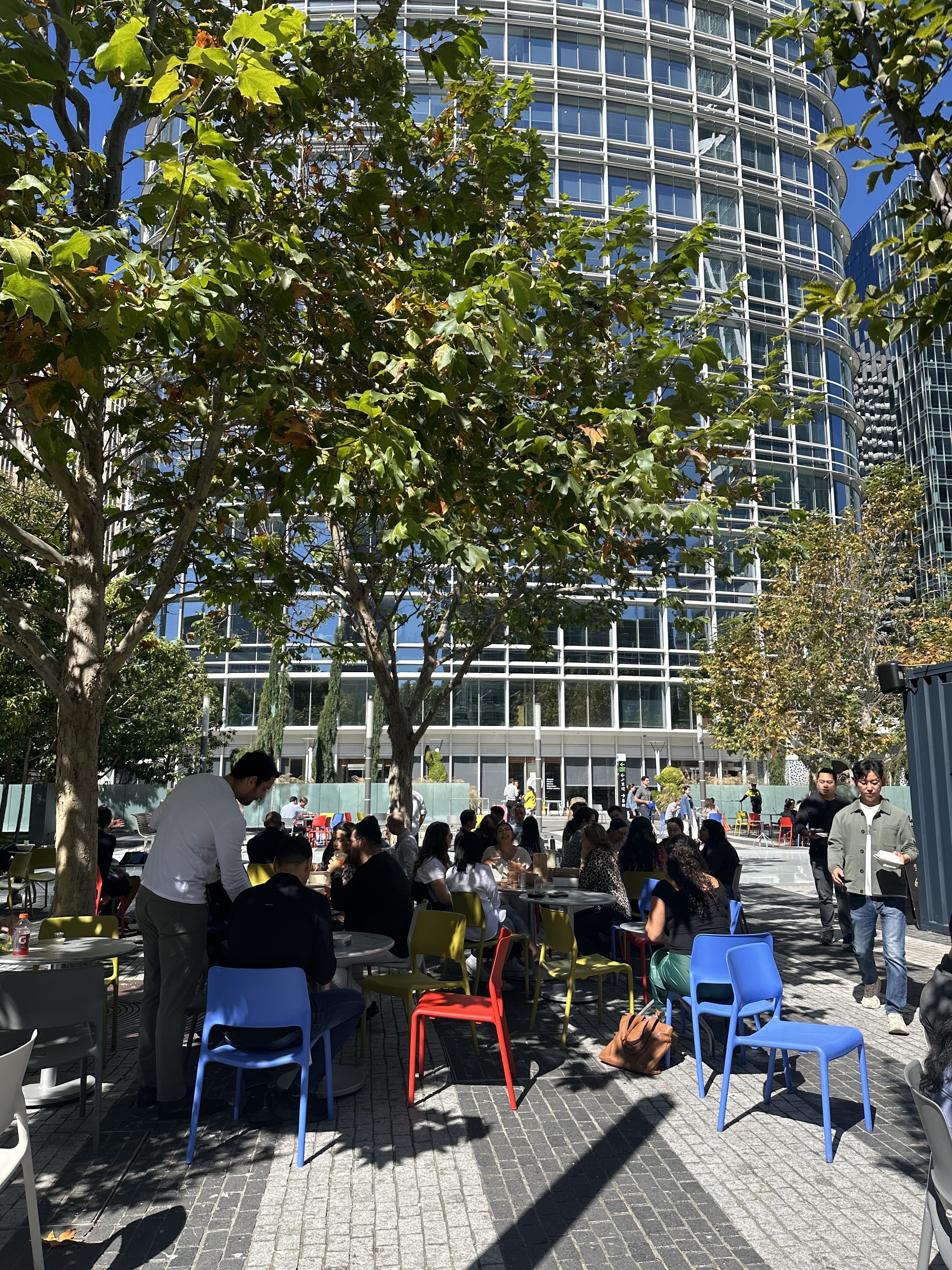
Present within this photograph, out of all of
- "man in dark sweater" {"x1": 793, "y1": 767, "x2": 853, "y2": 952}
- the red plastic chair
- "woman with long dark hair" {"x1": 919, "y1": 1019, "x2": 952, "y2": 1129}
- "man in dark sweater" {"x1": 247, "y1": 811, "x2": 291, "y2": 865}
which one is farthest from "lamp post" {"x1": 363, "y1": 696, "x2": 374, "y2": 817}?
"woman with long dark hair" {"x1": 919, "y1": 1019, "x2": 952, "y2": 1129}

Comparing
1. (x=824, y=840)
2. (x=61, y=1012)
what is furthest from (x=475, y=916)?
(x=824, y=840)

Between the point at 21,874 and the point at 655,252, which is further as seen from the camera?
the point at 655,252

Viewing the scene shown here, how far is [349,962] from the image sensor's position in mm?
5852

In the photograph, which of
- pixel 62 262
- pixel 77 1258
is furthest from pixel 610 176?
pixel 77 1258

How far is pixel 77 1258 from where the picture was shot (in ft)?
12.0

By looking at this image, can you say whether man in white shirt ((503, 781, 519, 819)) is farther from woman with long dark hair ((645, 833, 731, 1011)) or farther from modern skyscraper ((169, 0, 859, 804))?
woman with long dark hair ((645, 833, 731, 1011))

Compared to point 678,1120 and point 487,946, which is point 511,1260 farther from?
point 487,946

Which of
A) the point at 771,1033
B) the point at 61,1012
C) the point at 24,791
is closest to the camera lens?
the point at 61,1012

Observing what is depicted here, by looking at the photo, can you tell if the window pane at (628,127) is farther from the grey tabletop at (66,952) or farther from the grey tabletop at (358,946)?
the grey tabletop at (66,952)

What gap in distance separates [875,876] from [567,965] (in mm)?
2597

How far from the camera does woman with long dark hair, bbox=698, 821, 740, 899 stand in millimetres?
9172

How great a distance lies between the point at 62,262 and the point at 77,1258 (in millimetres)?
4182

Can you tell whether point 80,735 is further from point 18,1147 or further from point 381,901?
point 18,1147

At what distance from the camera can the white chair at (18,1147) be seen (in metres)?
3.34
